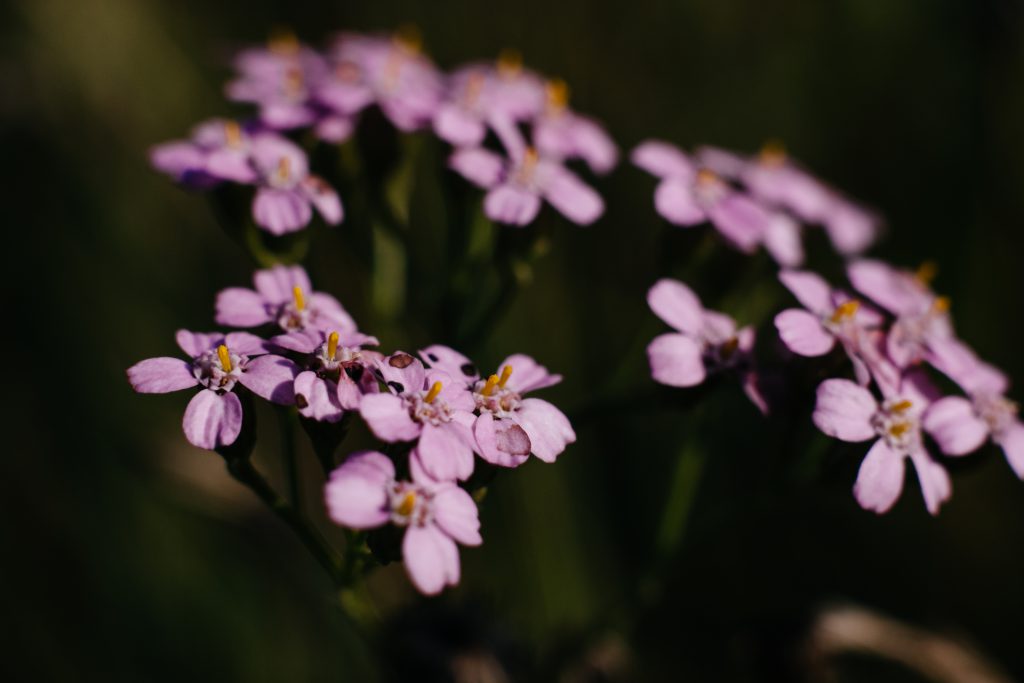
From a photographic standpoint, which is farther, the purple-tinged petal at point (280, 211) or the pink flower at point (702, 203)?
the pink flower at point (702, 203)

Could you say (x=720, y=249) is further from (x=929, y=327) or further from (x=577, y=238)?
(x=577, y=238)

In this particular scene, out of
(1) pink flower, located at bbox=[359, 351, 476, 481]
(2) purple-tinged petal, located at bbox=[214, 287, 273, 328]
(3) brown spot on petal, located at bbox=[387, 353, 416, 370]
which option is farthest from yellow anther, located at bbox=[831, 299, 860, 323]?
(2) purple-tinged petal, located at bbox=[214, 287, 273, 328]

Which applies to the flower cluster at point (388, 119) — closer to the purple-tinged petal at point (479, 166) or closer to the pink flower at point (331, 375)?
the purple-tinged petal at point (479, 166)

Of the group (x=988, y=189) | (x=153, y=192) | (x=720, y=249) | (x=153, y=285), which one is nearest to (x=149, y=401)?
(x=153, y=285)

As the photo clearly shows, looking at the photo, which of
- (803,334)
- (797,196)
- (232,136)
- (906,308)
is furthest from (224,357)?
(797,196)

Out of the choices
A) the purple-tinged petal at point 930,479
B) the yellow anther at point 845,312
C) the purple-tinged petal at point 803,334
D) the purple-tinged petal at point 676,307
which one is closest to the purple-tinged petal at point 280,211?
the purple-tinged petal at point 676,307

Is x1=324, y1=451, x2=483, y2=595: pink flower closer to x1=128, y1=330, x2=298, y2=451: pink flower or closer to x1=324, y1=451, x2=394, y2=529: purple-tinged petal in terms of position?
x1=324, y1=451, x2=394, y2=529: purple-tinged petal

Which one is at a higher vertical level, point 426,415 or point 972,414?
point 972,414

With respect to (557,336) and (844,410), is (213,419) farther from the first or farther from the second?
(557,336)
